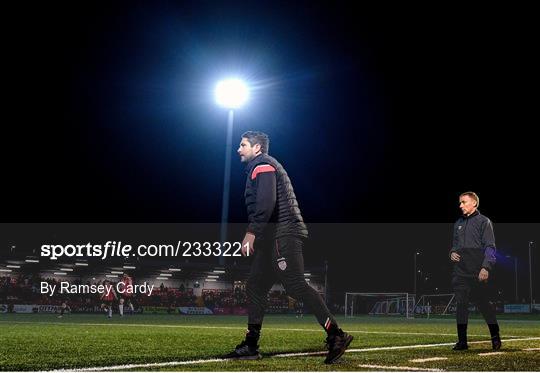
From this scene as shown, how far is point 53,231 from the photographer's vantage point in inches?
2293

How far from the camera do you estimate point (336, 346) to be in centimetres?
641

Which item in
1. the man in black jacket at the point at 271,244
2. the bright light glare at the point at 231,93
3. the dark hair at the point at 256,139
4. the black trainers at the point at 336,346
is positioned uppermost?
the bright light glare at the point at 231,93

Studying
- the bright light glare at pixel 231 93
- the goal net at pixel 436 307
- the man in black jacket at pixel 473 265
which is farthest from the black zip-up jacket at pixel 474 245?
the goal net at pixel 436 307

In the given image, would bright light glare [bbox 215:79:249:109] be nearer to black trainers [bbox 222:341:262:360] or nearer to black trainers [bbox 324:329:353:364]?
black trainers [bbox 222:341:262:360]

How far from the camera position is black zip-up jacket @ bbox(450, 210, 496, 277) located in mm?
8750

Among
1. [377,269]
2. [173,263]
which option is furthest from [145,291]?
[377,269]

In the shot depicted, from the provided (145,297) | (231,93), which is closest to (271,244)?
(231,93)

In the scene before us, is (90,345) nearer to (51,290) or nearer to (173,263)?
(51,290)

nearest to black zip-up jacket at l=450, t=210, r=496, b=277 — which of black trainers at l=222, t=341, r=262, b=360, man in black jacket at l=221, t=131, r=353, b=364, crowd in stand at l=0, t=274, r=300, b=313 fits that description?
man in black jacket at l=221, t=131, r=353, b=364

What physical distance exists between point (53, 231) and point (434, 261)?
4712 centimetres

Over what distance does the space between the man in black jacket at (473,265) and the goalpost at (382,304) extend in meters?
30.4

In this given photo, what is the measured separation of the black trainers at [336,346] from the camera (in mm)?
6359

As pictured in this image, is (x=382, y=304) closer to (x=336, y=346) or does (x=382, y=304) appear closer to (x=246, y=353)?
(x=246, y=353)

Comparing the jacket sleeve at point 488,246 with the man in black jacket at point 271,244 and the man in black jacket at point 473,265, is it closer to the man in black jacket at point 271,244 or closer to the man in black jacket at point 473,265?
the man in black jacket at point 473,265
